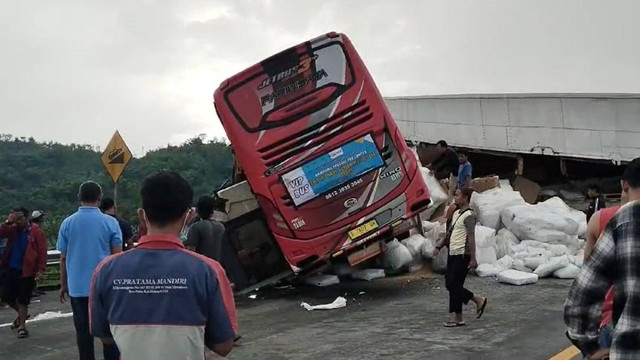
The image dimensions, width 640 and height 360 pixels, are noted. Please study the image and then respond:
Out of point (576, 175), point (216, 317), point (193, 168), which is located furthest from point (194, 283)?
point (193, 168)

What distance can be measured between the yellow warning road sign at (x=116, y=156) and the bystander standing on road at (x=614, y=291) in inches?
414

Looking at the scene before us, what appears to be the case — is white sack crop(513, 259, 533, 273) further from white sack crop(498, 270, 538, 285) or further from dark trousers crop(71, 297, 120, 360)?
dark trousers crop(71, 297, 120, 360)

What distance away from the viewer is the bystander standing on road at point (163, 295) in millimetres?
2617

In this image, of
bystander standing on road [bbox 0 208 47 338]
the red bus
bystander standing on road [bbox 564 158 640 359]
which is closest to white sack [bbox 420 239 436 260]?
the red bus

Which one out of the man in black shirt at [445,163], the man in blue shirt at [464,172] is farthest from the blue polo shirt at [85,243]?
the man in black shirt at [445,163]

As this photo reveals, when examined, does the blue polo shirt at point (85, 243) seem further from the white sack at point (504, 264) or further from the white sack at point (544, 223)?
the white sack at point (544, 223)

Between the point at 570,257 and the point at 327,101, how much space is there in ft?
14.9

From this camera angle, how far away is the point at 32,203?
89.9 feet

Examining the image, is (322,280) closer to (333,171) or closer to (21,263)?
(333,171)

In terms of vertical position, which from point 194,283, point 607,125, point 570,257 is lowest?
point 570,257

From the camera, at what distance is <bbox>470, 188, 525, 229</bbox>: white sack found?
40.4ft

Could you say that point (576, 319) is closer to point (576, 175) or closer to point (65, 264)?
point (65, 264)

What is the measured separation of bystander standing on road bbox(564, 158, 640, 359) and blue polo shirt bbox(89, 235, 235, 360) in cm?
133

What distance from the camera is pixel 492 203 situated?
12.6m
